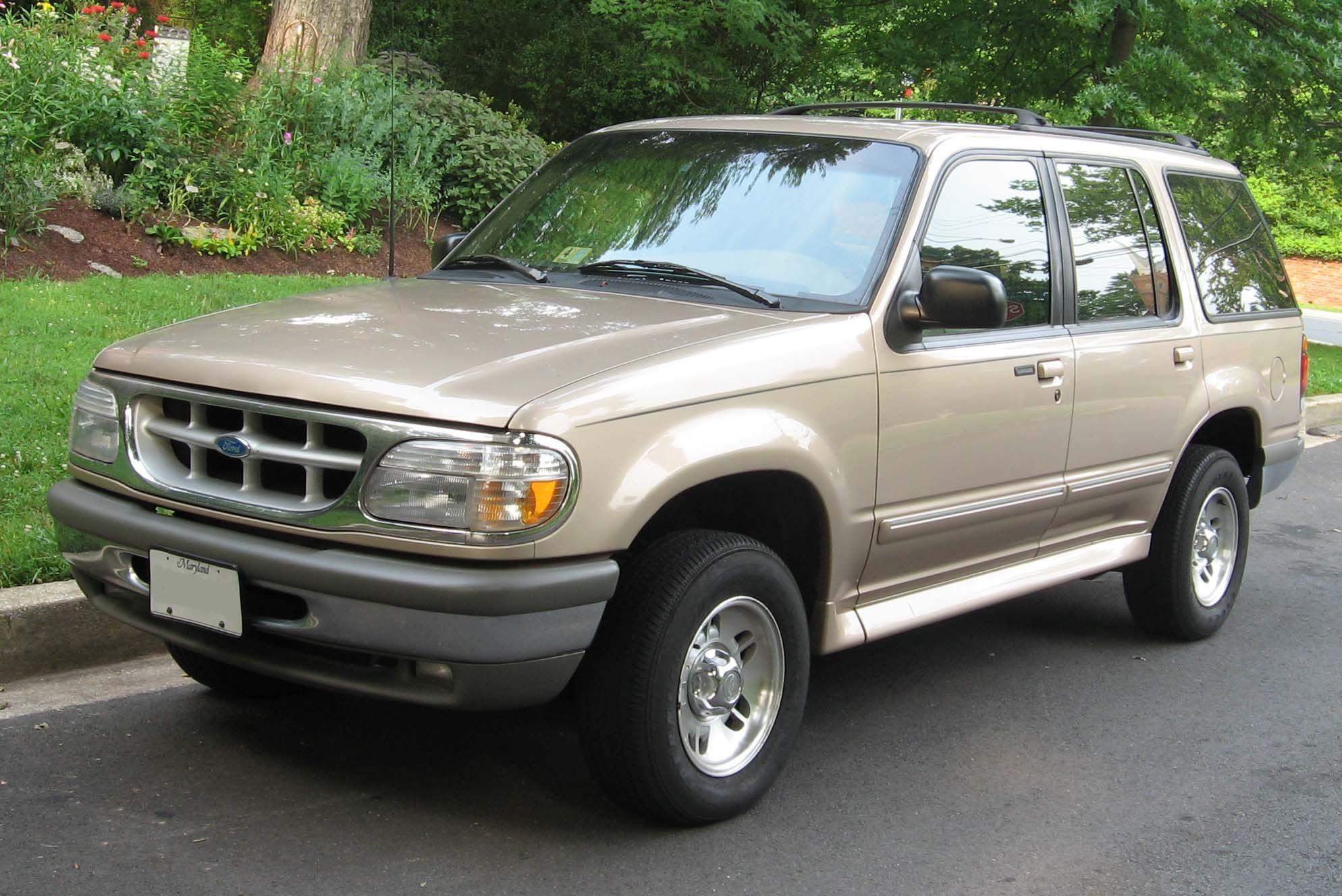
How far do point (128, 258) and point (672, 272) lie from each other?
7408 millimetres

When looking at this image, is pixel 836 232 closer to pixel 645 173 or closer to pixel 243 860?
pixel 645 173

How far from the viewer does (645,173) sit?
490cm

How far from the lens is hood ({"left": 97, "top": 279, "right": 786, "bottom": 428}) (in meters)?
3.40

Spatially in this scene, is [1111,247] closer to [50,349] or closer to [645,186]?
[645,186]

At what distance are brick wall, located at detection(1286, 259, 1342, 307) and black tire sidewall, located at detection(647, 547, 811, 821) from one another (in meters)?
29.1

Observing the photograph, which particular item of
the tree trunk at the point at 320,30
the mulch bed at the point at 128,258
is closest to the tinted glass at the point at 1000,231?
the mulch bed at the point at 128,258

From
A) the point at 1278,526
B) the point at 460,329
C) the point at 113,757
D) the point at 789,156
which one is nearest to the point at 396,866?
the point at 113,757

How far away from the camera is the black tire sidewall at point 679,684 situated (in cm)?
361

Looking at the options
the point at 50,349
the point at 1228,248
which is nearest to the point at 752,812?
the point at 1228,248

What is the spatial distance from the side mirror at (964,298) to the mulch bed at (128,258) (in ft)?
24.9

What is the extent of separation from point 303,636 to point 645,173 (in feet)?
7.05

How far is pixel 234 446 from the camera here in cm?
355

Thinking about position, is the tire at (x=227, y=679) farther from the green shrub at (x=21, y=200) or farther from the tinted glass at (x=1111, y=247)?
Result: the green shrub at (x=21, y=200)

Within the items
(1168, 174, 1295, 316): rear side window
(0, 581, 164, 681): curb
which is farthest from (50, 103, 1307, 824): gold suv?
(0, 581, 164, 681): curb
